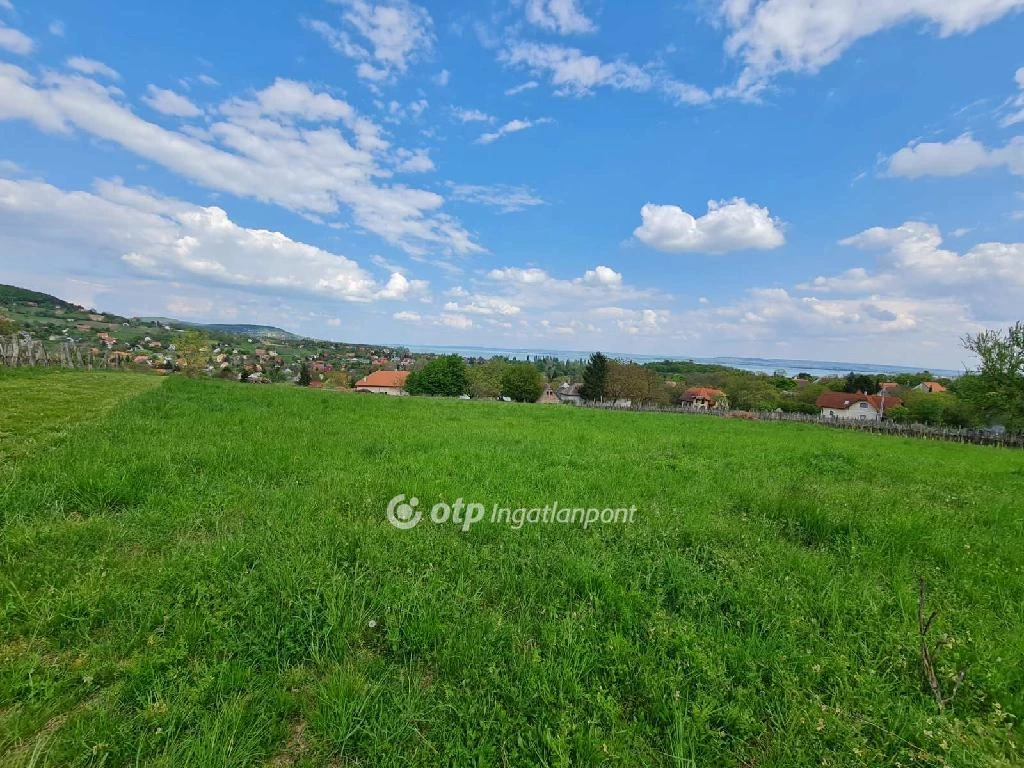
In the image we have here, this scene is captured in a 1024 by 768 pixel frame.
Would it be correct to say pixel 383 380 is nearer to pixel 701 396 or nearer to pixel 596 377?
pixel 596 377

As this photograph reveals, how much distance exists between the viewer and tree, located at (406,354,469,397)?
6147 centimetres

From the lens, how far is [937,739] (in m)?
→ 2.18

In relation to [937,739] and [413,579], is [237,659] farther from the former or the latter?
[937,739]

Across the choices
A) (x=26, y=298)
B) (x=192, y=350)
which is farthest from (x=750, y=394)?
(x=26, y=298)

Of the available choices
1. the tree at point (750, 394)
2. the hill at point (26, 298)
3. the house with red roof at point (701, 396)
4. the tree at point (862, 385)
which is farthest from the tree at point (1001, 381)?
the hill at point (26, 298)

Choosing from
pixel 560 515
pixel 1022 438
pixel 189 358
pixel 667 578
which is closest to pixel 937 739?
pixel 667 578

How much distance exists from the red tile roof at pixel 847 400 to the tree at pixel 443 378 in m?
58.0

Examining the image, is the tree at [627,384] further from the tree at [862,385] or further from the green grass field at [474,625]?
the green grass field at [474,625]

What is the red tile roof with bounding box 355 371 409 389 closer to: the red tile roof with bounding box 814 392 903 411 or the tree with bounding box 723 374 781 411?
the tree with bounding box 723 374 781 411

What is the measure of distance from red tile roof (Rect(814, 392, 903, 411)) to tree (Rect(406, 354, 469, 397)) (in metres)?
58.0

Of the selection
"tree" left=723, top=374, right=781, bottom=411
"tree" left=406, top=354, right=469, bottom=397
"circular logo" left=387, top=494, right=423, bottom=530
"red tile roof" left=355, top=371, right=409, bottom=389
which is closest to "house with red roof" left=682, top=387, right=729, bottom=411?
"tree" left=723, top=374, right=781, bottom=411

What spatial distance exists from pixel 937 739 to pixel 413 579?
3.22 m

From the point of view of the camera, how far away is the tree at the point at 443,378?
6147 centimetres

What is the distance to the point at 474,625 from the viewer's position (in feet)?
9.70
